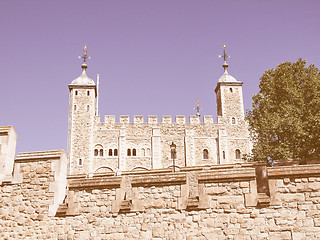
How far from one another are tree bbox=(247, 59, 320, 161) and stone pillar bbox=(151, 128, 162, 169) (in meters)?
20.5

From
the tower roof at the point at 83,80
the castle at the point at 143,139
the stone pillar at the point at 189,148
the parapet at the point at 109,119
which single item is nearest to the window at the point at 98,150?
the castle at the point at 143,139

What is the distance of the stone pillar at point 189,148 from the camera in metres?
41.6

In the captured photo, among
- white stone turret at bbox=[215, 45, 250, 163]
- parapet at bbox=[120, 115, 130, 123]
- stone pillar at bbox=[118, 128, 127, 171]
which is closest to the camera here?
stone pillar at bbox=[118, 128, 127, 171]

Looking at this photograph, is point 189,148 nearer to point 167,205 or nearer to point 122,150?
point 122,150

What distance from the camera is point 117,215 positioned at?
7.82m

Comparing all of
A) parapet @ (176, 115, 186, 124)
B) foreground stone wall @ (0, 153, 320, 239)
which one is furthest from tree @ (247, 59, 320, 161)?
parapet @ (176, 115, 186, 124)

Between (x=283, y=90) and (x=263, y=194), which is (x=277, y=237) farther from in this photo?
(x=283, y=90)

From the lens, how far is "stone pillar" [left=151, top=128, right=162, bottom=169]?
135 ft

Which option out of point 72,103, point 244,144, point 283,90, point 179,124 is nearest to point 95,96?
point 72,103

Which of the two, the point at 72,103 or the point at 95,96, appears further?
the point at 95,96

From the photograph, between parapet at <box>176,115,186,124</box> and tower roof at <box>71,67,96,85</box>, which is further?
tower roof at <box>71,67,96,85</box>

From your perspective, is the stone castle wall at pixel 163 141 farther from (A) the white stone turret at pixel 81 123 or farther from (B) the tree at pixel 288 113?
(B) the tree at pixel 288 113

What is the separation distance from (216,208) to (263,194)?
3.39ft

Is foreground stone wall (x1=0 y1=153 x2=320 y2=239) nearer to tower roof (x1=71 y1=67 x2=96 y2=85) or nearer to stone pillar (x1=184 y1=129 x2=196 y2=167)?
stone pillar (x1=184 y1=129 x2=196 y2=167)
